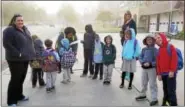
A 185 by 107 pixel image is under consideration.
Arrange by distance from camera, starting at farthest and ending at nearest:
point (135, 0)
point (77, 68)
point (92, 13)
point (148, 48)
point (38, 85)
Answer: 1. point (92, 13)
2. point (135, 0)
3. point (77, 68)
4. point (38, 85)
5. point (148, 48)

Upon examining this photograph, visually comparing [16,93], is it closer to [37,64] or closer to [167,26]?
[37,64]

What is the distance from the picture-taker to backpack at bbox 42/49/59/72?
6223 mm

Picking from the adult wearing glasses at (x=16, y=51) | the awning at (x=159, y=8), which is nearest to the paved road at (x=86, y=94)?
the adult wearing glasses at (x=16, y=51)

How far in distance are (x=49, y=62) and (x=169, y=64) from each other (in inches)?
103

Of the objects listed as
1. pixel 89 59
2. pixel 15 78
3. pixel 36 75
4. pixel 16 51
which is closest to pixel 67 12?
pixel 89 59

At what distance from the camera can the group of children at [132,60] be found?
483 cm

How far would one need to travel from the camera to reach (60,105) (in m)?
5.28

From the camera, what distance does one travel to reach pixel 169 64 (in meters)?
4.79

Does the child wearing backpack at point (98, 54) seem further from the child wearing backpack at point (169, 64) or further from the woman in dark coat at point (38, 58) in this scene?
the child wearing backpack at point (169, 64)

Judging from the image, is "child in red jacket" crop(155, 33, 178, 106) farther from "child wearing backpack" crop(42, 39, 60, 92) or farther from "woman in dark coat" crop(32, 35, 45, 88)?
"woman in dark coat" crop(32, 35, 45, 88)

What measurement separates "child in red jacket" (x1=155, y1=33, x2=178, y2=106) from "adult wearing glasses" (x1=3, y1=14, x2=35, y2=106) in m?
2.27

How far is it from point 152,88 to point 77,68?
4.40 meters

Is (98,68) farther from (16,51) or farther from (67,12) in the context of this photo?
(67,12)

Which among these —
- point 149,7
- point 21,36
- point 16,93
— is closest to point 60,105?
point 16,93
